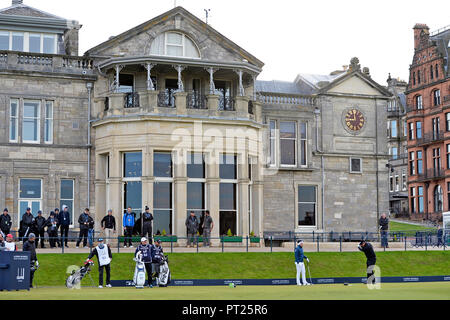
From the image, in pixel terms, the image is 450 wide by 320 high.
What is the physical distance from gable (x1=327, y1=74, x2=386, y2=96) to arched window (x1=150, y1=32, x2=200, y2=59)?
29.5 ft

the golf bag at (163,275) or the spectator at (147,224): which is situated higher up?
the spectator at (147,224)

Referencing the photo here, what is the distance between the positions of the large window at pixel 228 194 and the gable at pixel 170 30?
17.4ft

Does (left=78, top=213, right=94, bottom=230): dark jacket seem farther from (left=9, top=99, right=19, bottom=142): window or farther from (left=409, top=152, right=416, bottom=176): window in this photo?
(left=409, top=152, right=416, bottom=176): window

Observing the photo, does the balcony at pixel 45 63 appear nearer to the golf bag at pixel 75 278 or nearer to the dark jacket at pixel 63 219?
the dark jacket at pixel 63 219

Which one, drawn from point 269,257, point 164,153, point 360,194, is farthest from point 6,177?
point 360,194

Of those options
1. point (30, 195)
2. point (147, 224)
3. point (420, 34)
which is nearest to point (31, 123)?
point (30, 195)

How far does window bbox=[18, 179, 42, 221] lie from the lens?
130 ft

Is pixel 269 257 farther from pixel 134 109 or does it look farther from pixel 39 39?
pixel 39 39

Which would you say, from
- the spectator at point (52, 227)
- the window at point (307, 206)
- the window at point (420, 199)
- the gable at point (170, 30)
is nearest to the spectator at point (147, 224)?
the spectator at point (52, 227)

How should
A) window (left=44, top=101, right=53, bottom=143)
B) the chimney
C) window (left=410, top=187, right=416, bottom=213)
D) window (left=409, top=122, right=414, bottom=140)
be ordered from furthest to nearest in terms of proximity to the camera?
window (left=409, top=122, right=414, bottom=140)
window (left=410, top=187, right=416, bottom=213)
the chimney
window (left=44, top=101, right=53, bottom=143)

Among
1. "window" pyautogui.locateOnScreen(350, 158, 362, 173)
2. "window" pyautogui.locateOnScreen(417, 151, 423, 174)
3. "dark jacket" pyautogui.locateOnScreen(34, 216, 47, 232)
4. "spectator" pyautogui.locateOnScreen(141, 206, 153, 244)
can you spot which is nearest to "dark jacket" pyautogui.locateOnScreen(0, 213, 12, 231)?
"dark jacket" pyautogui.locateOnScreen(34, 216, 47, 232)

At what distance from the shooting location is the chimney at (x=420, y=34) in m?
82.6

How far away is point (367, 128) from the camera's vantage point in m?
47.4

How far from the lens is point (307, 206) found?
45.7 meters
